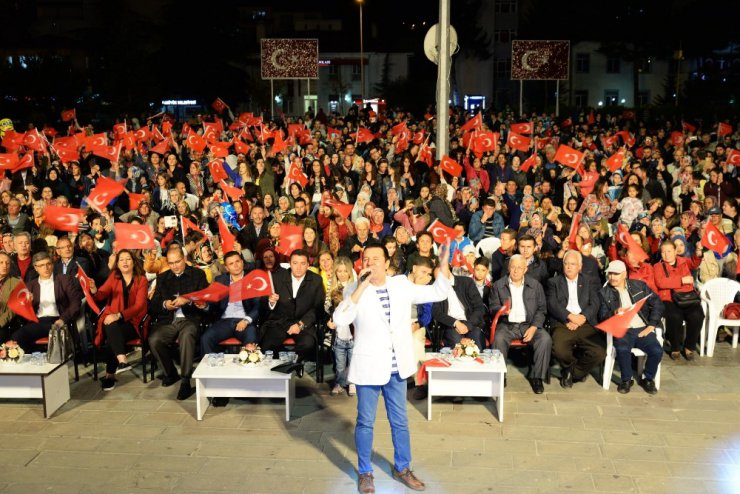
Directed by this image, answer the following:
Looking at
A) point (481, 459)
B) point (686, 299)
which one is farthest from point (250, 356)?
point (686, 299)

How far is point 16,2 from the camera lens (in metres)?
52.7

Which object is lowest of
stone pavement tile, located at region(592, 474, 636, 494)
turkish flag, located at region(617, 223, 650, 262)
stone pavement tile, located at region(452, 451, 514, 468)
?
stone pavement tile, located at region(592, 474, 636, 494)

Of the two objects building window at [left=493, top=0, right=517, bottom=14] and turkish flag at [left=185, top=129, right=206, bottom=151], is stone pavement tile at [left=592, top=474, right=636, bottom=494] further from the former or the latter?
building window at [left=493, top=0, right=517, bottom=14]

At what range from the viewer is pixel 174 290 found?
28.6ft

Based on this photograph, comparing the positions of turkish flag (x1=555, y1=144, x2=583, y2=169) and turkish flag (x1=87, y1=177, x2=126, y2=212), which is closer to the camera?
turkish flag (x1=87, y1=177, x2=126, y2=212)

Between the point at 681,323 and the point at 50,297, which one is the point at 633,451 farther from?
the point at 50,297

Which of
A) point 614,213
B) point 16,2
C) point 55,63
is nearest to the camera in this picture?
point 614,213

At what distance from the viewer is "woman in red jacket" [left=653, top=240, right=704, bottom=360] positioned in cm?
906

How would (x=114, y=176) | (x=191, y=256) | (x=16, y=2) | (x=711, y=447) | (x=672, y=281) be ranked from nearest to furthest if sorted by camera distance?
(x=711, y=447) → (x=672, y=281) → (x=191, y=256) → (x=114, y=176) → (x=16, y=2)

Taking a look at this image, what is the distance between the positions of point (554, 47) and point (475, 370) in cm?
1736

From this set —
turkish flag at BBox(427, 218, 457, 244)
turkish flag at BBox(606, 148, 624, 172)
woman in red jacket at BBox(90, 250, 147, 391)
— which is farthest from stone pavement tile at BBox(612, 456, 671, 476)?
turkish flag at BBox(606, 148, 624, 172)

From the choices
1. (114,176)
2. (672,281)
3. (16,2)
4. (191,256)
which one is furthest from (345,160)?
(16,2)

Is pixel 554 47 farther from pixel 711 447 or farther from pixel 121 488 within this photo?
pixel 121 488

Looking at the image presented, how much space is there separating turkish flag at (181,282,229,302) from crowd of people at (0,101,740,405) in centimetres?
19
